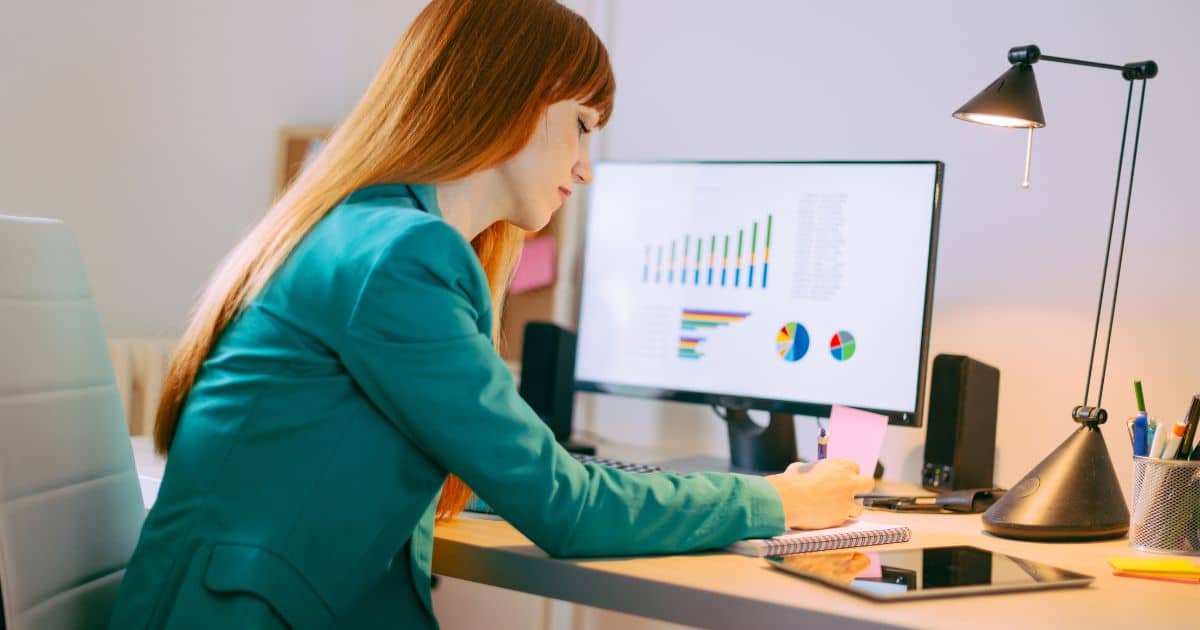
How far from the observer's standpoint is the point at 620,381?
5.90 feet

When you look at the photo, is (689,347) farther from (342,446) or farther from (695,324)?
(342,446)

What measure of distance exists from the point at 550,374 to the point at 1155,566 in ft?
3.19

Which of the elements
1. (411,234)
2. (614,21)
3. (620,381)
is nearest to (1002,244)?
(620,381)

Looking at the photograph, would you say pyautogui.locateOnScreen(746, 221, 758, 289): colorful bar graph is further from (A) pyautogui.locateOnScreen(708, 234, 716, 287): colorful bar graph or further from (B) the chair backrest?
(B) the chair backrest

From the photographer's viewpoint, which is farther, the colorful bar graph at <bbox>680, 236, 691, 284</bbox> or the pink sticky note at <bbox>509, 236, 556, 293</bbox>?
the pink sticky note at <bbox>509, 236, 556, 293</bbox>

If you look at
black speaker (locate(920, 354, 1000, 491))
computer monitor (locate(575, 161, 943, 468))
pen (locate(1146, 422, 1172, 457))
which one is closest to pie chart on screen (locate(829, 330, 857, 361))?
computer monitor (locate(575, 161, 943, 468))

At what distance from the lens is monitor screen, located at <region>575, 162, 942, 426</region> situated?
1.57 metres

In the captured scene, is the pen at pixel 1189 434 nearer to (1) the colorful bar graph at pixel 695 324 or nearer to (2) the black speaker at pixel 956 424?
(2) the black speaker at pixel 956 424

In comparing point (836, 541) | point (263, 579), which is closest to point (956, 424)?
point (836, 541)

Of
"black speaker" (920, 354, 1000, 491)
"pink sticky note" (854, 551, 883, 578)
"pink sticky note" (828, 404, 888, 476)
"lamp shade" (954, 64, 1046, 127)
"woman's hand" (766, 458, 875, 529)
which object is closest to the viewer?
"pink sticky note" (854, 551, 883, 578)

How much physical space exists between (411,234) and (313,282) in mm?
91

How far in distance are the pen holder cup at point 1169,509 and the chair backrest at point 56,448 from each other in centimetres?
102

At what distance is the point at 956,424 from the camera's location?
1544 millimetres

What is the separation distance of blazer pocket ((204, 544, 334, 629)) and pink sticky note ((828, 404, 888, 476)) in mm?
579
